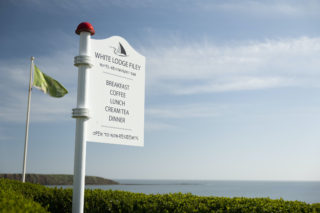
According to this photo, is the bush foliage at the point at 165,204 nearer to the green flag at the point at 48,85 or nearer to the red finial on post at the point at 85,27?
the red finial on post at the point at 85,27

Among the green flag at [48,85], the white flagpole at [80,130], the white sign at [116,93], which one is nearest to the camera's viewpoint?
the white flagpole at [80,130]

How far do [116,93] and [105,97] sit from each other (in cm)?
24

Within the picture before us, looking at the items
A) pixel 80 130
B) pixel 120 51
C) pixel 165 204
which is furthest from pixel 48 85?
pixel 80 130

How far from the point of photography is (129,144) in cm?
520

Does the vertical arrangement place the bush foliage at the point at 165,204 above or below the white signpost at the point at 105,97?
below

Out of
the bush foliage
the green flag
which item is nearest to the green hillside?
the green flag

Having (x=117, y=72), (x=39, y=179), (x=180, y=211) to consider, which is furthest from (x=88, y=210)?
(x=39, y=179)

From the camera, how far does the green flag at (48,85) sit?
14.1 meters

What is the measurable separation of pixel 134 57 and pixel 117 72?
534 millimetres

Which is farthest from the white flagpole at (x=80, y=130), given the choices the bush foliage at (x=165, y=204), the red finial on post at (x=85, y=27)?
the bush foliage at (x=165, y=204)

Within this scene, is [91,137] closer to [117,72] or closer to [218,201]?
[117,72]

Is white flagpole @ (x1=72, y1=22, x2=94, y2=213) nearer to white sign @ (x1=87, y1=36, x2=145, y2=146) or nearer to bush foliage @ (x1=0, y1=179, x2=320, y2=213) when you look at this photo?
white sign @ (x1=87, y1=36, x2=145, y2=146)

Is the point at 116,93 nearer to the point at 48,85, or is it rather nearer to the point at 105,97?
the point at 105,97

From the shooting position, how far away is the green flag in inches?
554
